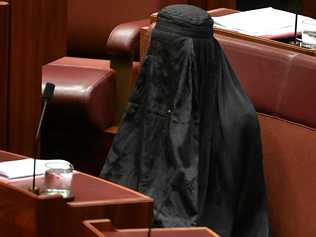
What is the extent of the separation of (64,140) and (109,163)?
18.0 inches

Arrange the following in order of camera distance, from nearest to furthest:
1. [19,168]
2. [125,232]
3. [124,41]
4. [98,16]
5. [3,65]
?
[125,232] → [19,168] → [3,65] → [124,41] → [98,16]

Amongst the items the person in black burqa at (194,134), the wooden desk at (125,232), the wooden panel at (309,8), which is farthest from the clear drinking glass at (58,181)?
the wooden panel at (309,8)

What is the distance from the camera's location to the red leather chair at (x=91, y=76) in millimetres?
1897

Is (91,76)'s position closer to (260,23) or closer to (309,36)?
(260,23)

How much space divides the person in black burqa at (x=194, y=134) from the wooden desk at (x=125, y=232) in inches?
16.0

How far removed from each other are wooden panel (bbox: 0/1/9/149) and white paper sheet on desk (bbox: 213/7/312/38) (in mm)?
417

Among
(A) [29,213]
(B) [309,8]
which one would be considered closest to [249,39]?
(A) [29,213]

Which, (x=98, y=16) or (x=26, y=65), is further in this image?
(x=98, y=16)

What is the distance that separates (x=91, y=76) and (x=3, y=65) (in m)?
0.47

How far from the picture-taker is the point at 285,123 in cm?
155

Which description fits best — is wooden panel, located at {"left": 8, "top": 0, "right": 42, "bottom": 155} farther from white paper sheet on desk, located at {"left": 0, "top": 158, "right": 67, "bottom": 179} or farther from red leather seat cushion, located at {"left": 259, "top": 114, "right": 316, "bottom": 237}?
red leather seat cushion, located at {"left": 259, "top": 114, "right": 316, "bottom": 237}

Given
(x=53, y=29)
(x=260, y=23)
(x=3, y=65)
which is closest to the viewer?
(x=3, y=65)

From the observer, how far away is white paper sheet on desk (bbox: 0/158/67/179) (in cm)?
124

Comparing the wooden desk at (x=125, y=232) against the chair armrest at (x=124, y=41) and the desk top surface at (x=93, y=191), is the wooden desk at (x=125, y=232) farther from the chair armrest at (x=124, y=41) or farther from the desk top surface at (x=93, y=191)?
the chair armrest at (x=124, y=41)
